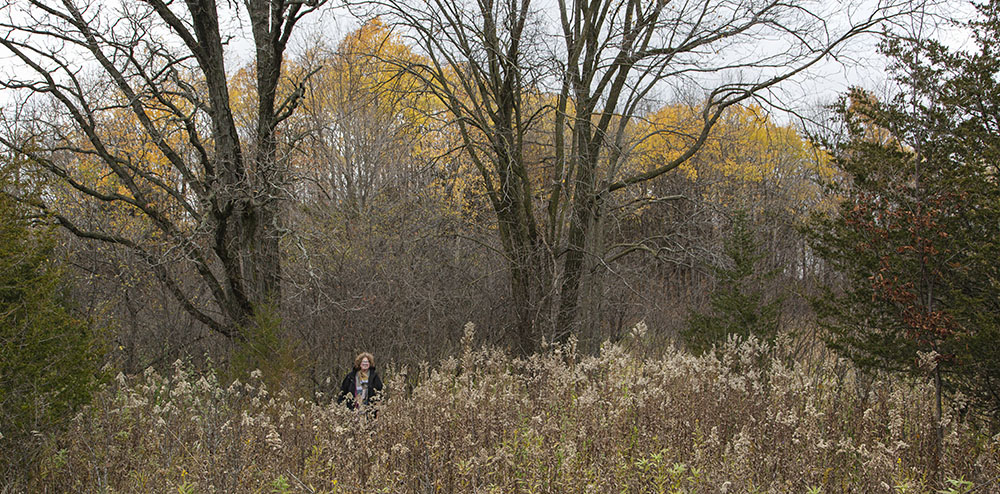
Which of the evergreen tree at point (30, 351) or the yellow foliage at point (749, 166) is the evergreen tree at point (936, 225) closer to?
the evergreen tree at point (30, 351)

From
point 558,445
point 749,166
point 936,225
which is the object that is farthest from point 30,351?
point 749,166

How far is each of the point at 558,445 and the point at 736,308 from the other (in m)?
9.67

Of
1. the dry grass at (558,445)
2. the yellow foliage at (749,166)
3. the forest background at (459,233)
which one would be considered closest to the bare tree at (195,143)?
the forest background at (459,233)

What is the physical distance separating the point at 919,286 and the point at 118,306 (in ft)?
41.3

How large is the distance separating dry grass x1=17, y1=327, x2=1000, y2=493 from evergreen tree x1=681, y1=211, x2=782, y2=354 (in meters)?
6.33

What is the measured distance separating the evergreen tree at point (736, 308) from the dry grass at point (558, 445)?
6.33 m

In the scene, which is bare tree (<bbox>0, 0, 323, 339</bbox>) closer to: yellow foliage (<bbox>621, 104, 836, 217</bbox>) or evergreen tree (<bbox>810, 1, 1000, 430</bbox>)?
evergreen tree (<bbox>810, 1, 1000, 430</bbox>)

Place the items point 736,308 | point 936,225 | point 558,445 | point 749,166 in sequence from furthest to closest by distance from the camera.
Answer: point 749,166 < point 736,308 < point 936,225 < point 558,445

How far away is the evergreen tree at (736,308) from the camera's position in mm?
13406

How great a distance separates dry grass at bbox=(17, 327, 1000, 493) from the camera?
4.30 meters

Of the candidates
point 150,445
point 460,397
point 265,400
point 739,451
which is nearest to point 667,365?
point 460,397

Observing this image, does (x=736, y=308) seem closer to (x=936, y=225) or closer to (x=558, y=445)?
(x=936, y=225)

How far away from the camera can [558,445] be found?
4.82 m

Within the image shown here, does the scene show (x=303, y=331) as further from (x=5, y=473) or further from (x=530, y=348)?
(x=5, y=473)
